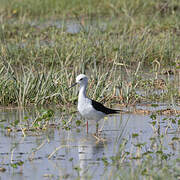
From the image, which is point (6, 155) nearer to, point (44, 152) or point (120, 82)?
point (44, 152)

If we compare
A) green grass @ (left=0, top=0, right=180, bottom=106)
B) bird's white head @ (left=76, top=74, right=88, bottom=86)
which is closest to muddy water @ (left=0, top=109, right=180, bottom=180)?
bird's white head @ (left=76, top=74, right=88, bottom=86)

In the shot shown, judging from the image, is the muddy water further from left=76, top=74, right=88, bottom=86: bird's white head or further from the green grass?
the green grass

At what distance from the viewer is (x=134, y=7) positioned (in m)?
22.6

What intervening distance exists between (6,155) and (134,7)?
16288 mm

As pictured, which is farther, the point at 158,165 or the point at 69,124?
the point at 69,124

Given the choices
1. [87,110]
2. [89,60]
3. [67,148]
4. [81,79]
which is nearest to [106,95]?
[81,79]

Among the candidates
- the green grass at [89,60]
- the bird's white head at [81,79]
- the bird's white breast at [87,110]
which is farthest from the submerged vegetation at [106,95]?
the bird's white head at [81,79]

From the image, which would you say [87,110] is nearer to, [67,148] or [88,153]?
[67,148]

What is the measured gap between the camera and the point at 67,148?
7332 millimetres

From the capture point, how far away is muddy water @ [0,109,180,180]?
6293mm

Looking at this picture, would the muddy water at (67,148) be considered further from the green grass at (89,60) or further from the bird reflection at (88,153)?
the green grass at (89,60)

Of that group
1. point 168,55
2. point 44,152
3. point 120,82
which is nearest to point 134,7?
point 168,55

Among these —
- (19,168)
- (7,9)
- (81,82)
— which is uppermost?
(7,9)

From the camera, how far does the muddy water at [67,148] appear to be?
20.6 feet
